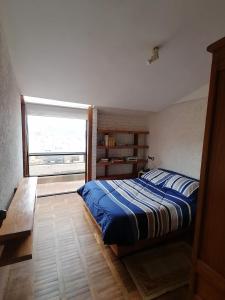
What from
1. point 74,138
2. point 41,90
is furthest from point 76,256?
point 74,138

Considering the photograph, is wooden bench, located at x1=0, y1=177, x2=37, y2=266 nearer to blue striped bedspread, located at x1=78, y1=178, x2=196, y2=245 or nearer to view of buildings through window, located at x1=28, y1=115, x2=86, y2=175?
blue striped bedspread, located at x1=78, y1=178, x2=196, y2=245

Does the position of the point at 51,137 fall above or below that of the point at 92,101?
below

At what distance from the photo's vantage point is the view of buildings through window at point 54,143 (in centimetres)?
385

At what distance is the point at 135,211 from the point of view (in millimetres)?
1951

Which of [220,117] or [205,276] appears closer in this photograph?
[220,117]

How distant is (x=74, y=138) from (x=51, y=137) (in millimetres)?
569

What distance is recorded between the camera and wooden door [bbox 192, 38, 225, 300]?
990mm

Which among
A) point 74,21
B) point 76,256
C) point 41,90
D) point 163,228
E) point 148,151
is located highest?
point 74,21

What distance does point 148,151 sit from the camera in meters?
4.38

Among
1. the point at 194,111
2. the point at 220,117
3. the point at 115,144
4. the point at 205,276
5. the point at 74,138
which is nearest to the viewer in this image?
the point at 220,117

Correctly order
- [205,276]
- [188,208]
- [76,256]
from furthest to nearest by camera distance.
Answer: [188,208], [76,256], [205,276]

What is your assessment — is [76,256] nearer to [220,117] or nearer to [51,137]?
[220,117]

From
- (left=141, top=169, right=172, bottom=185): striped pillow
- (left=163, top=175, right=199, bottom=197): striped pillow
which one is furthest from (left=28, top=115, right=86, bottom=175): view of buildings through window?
(left=163, top=175, right=199, bottom=197): striped pillow

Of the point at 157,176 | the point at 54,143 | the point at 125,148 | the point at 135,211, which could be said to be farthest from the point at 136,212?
the point at 54,143
